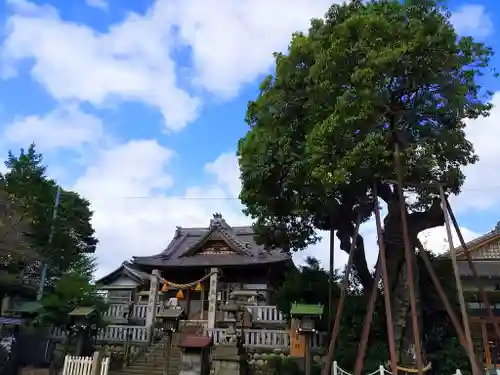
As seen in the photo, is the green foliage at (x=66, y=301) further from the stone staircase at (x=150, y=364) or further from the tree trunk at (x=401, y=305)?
the tree trunk at (x=401, y=305)

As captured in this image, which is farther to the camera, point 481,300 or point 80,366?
point 481,300

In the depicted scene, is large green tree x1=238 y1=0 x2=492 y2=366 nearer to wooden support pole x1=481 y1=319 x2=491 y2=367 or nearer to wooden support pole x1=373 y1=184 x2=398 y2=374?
wooden support pole x1=373 y1=184 x2=398 y2=374

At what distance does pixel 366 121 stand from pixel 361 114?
49 centimetres

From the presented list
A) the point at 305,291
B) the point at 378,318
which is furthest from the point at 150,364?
the point at 378,318

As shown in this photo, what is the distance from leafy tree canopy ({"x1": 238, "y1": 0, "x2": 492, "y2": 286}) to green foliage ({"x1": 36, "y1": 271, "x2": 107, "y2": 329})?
7.17 m

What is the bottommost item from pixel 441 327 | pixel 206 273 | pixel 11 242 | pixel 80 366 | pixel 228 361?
pixel 80 366

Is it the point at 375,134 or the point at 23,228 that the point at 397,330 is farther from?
the point at 23,228

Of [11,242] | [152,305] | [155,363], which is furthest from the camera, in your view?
[152,305]

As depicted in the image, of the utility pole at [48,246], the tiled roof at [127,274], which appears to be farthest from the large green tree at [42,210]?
the tiled roof at [127,274]

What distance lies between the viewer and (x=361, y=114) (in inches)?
470

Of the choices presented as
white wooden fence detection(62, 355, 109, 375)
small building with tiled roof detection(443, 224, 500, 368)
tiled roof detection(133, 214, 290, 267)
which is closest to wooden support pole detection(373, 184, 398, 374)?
small building with tiled roof detection(443, 224, 500, 368)

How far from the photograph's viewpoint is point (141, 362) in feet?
60.4

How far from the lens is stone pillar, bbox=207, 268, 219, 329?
22.0 meters

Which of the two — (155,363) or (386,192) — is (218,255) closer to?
(155,363)
